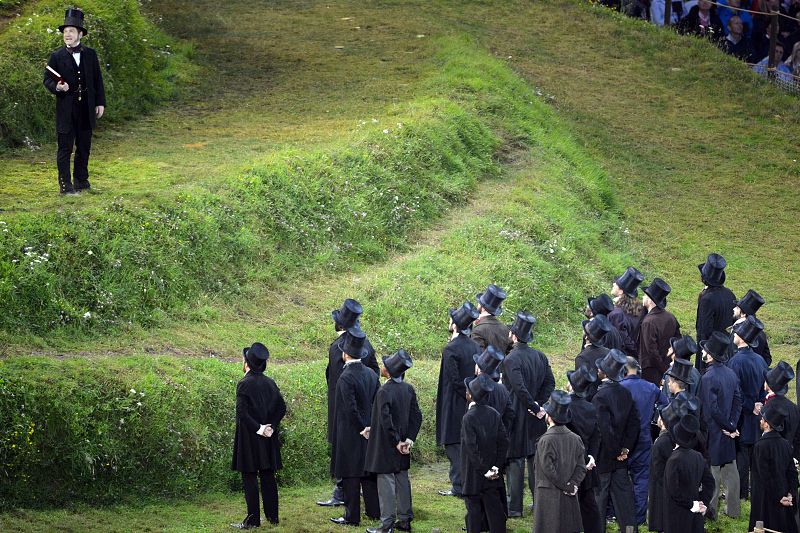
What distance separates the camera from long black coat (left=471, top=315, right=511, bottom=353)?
10.4 meters

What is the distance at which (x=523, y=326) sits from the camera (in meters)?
9.81

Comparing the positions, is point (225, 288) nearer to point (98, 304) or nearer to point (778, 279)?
point (98, 304)

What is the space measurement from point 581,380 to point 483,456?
3.12 ft

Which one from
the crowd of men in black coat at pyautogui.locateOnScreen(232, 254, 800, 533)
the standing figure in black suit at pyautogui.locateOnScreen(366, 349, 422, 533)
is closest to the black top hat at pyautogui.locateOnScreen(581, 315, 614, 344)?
the crowd of men in black coat at pyautogui.locateOnScreen(232, 254, 800, 533)

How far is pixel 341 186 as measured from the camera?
14.9 metres

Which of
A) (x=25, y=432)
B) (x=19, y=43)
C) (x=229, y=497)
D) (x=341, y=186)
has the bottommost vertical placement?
(x=229, y=497)

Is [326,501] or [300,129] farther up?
[300,129]

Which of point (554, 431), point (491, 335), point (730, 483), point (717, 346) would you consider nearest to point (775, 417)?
point (717, 346)

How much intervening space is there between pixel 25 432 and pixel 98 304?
2328 millimetres

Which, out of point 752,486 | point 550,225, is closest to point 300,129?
point 550,225

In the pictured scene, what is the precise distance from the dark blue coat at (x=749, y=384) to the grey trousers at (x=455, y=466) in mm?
2518

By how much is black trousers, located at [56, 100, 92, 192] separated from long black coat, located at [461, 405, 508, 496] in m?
5.91

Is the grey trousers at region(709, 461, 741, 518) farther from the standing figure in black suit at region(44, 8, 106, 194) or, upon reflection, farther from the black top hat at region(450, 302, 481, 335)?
the standing figure in black suit at region(44, 8, 106, 194)

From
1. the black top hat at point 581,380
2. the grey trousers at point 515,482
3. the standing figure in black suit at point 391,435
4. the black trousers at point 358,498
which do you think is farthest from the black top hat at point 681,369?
the black trousers at point 358,498
